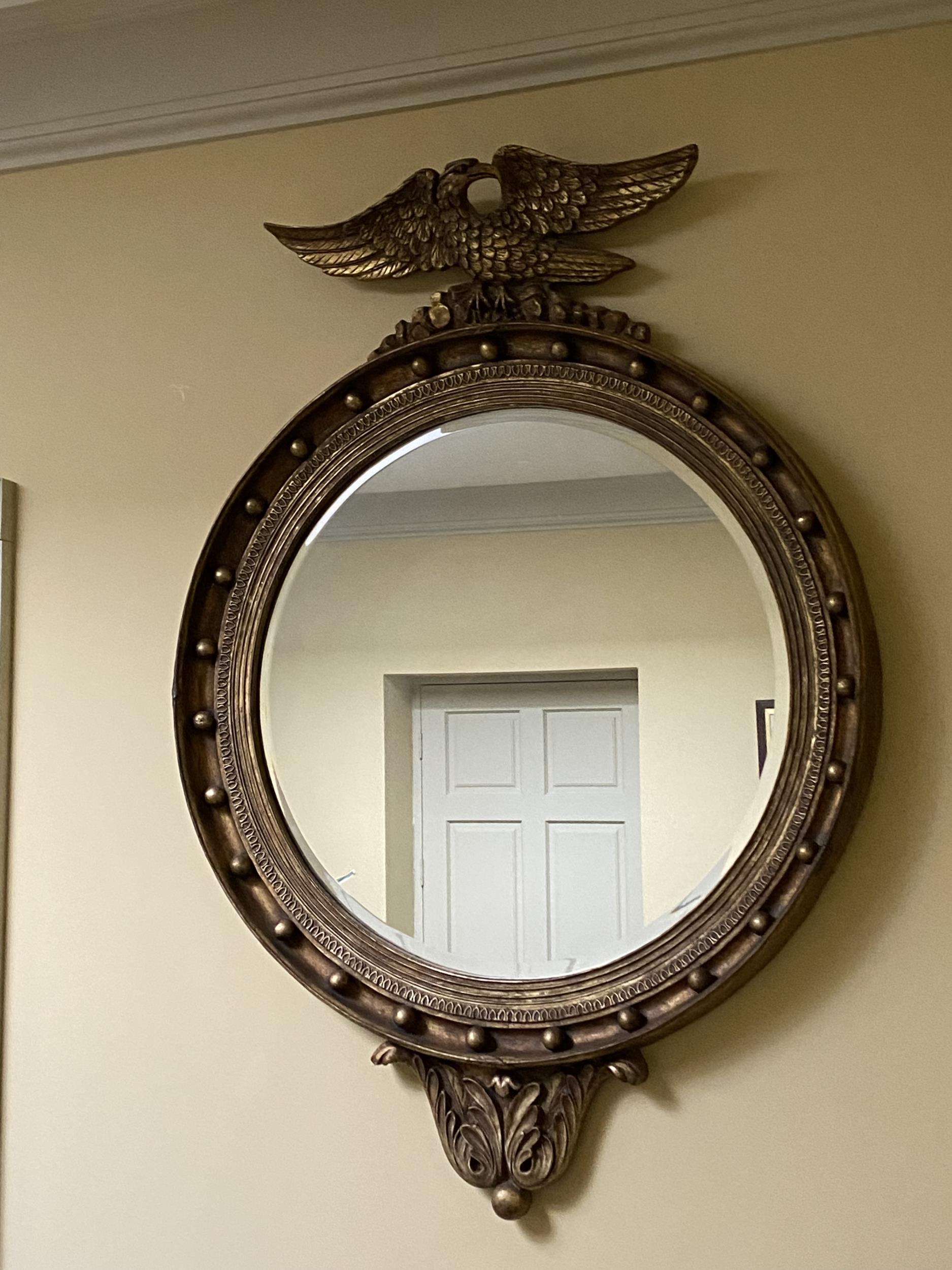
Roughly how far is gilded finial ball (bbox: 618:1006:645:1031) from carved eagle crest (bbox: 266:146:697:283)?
71cm

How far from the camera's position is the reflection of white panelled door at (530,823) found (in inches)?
40.1

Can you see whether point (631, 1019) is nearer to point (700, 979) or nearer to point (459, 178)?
point (700, 979)

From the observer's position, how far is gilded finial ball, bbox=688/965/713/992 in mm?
980

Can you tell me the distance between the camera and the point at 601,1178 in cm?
102

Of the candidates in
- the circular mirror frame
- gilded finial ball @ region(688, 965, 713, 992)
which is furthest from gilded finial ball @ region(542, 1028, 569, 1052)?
gilded finial ball @ region(688, 965, 713, 992)

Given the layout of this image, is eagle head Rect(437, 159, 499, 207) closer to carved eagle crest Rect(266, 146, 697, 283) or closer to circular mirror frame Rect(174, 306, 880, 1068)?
carved eagle crest Rect(266, 146, 697, 283)

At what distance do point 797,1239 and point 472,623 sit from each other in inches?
25.1

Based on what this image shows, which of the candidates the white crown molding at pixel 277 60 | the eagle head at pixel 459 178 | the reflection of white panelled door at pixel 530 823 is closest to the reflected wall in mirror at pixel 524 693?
the reflection of white panelled door at pixel 530 823

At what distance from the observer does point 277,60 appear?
1190 mm

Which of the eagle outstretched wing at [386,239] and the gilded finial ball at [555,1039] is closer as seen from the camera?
the gilded finial ball at [555,1039]

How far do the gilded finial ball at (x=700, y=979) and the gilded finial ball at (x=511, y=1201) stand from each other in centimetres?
26

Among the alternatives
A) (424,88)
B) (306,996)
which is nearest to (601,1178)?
(306,996)

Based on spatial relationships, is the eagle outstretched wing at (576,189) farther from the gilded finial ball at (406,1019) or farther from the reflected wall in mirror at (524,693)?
the gilded finial ball at (406,1019)

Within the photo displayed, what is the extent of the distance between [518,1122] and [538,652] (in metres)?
0.44
